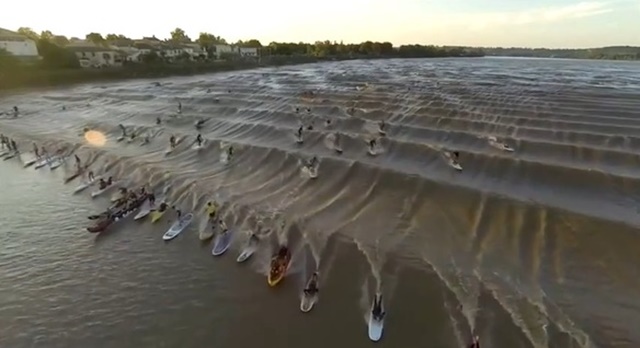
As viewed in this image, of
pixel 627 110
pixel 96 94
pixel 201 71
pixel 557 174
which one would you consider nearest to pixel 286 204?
pixel 557 174

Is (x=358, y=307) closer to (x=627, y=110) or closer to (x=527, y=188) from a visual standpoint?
(x=527, y=188)

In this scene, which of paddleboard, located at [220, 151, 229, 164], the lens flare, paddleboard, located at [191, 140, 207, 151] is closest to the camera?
paddleboard, located at [220, 151, 229, 164]

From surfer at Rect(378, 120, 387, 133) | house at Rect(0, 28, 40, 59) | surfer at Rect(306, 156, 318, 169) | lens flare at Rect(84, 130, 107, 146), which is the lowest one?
lens flare at Rect(84, 130, 107, 146)

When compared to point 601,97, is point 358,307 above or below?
below

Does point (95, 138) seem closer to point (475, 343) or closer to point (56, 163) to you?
point (56, 163)

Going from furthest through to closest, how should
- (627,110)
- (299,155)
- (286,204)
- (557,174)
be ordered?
(627,110), (299,155), (557,174), (286,204)

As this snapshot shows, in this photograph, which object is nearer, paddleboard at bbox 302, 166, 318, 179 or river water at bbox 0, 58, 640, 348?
river water at bbox 0, 58, 640, 348

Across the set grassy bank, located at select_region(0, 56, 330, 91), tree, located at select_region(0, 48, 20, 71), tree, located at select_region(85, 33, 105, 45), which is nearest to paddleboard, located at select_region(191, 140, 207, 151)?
grassy bank, located at select_region(0, 56, 330, 91)

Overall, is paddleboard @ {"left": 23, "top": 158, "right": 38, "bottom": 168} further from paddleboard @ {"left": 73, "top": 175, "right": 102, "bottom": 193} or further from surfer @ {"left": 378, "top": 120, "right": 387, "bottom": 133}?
surfer @ {"left": 378, "top": 120, "right": 387, "bottom": 133}
